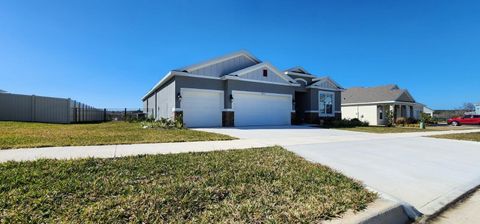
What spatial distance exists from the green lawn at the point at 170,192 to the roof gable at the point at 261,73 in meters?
12.4

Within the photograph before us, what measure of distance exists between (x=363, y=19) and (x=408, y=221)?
16.8m

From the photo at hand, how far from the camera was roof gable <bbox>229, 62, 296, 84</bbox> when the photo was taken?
54.4 feet

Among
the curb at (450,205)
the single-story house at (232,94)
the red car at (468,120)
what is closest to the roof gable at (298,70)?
the single-story house at (232,94)

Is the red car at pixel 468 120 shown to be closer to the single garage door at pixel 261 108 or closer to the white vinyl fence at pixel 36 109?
the single garage door at pixel 261 108

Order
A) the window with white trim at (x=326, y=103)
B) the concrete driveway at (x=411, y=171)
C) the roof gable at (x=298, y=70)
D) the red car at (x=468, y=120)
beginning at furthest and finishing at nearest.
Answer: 1. the red car at (x=468, y=120)
2. the window with white trim at (x=326, y=103)
3. the roof gable at (x=298, y=70)
4. the concrete driveway at (x=411, y=171)

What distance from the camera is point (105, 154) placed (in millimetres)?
5262

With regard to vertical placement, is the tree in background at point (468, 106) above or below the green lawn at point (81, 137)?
above

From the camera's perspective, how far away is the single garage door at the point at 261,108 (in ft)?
54.4

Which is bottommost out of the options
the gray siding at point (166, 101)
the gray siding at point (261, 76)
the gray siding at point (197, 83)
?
the gray siding at point (166, 101)

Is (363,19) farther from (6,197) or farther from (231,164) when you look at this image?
(6,197)

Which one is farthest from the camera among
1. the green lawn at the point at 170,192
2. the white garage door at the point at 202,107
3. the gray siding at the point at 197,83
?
the white garage door at the point at 202,107

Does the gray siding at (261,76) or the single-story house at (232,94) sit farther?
the gray siding at (261,76)

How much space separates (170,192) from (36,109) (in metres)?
19.4

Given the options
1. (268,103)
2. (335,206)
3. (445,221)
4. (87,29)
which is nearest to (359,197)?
(335,206)
